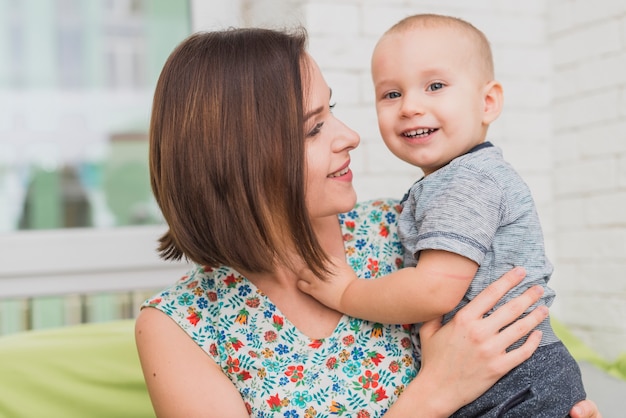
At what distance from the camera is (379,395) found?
4.44 ft

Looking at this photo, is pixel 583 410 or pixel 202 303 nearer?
pixel 583 410

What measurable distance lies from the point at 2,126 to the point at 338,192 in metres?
1.52

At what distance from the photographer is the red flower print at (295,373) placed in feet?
4.43

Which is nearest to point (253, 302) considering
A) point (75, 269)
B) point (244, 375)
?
point (244, 375)

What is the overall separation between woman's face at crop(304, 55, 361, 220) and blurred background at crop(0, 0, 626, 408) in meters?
0.81

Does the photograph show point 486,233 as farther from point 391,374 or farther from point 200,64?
point 200,64

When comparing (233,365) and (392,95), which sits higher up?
(392,95)

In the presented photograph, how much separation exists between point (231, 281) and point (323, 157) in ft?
1.01

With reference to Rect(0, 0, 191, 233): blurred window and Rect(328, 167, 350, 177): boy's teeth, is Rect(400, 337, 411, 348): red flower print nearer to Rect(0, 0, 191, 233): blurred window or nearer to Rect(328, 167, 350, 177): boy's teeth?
Rect(328, 167, 350, 177): boy's teeth

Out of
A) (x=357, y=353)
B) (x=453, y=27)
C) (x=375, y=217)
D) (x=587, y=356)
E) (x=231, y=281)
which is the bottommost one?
(x=587, y=356)

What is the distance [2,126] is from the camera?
2443mm

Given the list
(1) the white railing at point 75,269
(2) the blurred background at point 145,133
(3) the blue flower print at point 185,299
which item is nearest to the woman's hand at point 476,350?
(3) the blue flower print at point 185,299

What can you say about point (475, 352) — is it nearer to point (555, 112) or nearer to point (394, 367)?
point (394, 367)

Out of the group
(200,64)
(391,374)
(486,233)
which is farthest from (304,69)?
(391,374)
